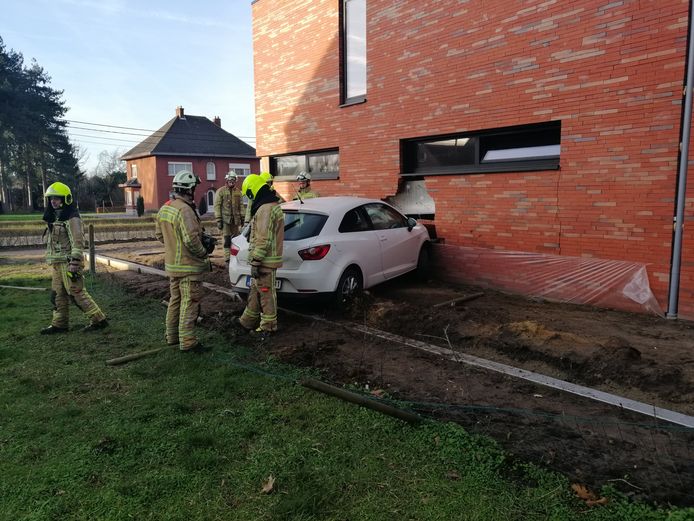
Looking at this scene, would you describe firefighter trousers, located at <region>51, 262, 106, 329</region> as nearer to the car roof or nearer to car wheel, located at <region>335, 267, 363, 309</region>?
the car roof

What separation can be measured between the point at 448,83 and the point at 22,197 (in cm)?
6063

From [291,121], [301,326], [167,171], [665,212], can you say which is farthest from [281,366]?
[167,171]

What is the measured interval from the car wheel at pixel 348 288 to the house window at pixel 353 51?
5.25 meters

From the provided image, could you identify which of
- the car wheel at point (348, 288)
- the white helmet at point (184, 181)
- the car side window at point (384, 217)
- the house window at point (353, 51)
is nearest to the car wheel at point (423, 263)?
the car side window at point (384, 217)

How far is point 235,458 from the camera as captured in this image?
3.26 metres

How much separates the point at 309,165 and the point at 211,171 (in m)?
37.6

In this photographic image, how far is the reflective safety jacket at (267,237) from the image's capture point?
5812mm

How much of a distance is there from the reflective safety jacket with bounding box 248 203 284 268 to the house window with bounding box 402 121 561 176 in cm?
430

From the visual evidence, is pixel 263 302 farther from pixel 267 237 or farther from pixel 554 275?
pixel 554 275

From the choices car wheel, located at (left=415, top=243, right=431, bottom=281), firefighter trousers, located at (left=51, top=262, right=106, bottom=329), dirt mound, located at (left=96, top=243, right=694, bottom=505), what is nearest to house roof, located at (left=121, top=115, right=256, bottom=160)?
car wheel, located at (left=415, top=243, right=431, bottom=281)

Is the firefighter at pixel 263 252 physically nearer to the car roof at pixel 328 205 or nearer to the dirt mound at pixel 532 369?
the dirt mound at pixel 532 369

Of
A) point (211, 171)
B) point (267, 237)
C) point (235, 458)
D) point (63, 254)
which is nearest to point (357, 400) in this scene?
point (235, 458)

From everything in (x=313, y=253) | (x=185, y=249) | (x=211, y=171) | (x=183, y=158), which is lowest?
(x=313, y=253)

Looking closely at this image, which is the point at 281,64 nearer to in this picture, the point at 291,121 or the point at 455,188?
the point at 291,121
